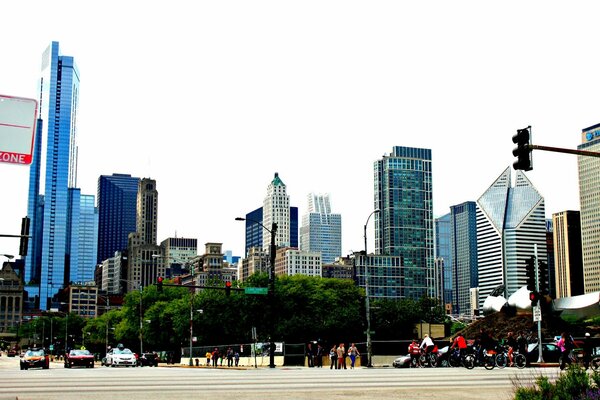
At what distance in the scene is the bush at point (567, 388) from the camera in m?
11.7

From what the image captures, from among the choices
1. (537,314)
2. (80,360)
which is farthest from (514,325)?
(80,360)

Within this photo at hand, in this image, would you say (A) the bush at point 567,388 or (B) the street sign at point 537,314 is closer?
(A) the bush at point 567,388

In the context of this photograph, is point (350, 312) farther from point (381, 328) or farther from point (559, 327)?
point (559, 327)

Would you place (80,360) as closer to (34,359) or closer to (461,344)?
(34,359)

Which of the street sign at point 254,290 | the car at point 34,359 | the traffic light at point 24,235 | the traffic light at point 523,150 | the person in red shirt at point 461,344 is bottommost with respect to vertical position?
the car at point 34,359

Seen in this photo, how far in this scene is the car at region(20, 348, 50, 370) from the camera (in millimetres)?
45656

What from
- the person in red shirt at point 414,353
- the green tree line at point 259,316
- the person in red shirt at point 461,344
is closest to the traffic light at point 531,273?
the person in red shirt at point 461,344

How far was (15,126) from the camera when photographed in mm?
8797

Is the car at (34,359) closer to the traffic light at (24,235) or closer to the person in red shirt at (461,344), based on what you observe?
the traffic light at (24,235)

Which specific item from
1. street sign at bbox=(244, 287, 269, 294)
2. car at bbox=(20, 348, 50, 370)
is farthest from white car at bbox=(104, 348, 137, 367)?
street sign at bbox=(244, 287, 269, 294)

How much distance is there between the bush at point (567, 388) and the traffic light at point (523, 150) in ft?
31.9

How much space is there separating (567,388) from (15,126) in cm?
896

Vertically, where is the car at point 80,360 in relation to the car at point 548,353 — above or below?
below

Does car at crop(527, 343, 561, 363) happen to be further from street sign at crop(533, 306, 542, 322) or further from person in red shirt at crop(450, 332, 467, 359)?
person in red shirt at crop(450, 332, 467, 359)
